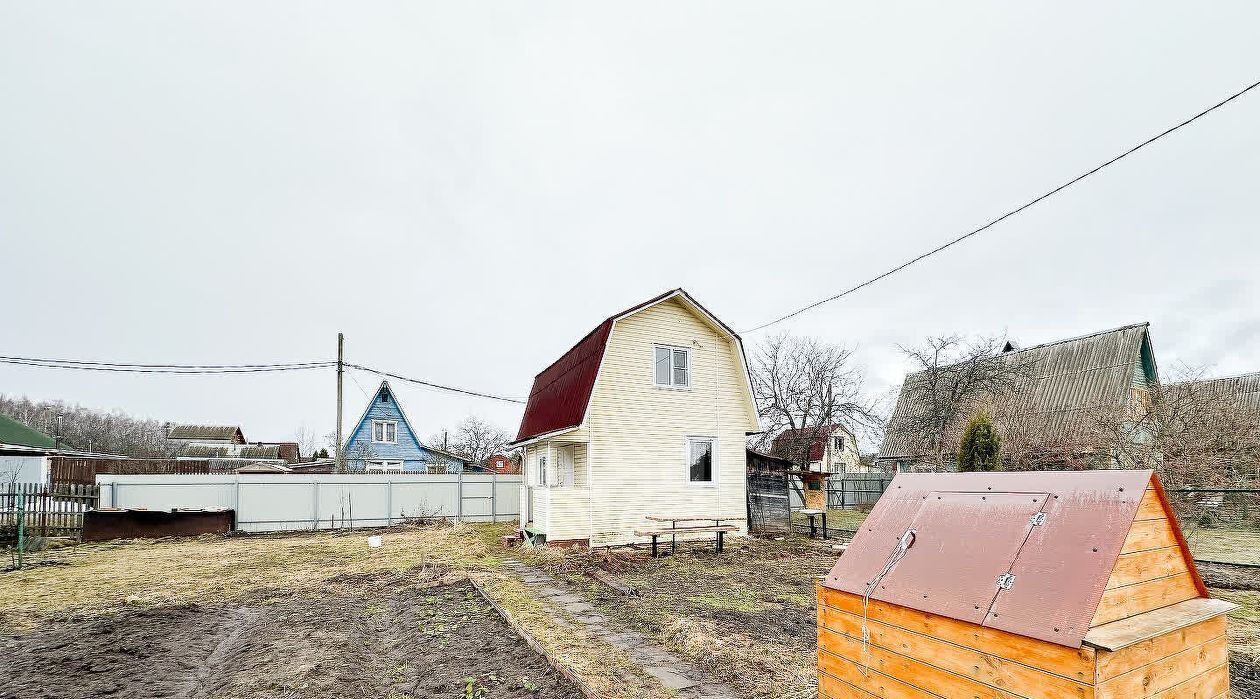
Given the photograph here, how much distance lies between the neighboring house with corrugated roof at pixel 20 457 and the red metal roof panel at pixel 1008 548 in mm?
28841

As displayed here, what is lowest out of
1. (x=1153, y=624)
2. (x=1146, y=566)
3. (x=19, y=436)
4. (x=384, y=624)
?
(x=384, y=624)

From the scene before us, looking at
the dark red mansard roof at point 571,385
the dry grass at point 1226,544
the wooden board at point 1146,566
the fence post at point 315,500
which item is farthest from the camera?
the fence post at point 315,500

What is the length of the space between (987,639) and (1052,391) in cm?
2595

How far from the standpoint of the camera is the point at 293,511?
1925cm

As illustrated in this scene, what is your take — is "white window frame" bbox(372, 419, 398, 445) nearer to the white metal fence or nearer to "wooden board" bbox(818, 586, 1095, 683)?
the white metal fence

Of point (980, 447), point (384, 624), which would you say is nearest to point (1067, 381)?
point (980, 447)

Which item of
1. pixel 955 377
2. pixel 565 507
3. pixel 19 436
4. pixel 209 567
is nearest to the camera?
pixel 209 567

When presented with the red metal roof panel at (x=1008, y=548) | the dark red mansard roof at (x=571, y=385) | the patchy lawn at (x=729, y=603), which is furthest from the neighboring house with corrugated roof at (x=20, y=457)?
the red metal roof panel at (x=1008, y=548)

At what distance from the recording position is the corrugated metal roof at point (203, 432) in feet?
226

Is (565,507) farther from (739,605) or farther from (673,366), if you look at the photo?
(739,605)

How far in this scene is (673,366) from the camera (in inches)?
624

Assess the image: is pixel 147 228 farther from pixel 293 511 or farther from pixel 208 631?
pixel 208 631

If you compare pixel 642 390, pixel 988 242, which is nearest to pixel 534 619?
pixel 642 390

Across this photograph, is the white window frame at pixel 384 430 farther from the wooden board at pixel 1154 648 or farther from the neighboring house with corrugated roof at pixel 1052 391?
the wooden board at pixel 1154 648
